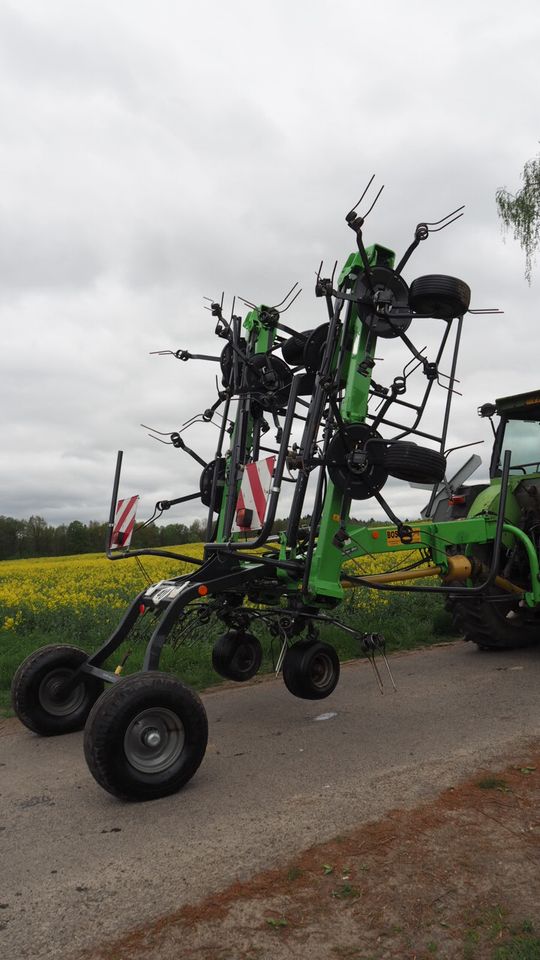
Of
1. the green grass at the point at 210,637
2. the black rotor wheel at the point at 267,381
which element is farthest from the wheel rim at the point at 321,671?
the black rotor wheel at the point at 267,381

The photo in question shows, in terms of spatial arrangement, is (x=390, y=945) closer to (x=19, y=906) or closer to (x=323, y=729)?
(x=19, y=906)

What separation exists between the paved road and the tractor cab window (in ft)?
7.54

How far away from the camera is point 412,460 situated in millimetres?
4758

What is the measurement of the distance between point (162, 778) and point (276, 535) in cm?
213

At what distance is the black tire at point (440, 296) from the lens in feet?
16.5

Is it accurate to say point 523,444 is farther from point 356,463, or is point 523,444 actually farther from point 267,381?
point 356,463

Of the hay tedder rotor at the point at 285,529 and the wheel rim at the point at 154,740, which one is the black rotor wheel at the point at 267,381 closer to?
the hay tedder rotor at the point at 285,529

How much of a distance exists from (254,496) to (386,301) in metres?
1.74

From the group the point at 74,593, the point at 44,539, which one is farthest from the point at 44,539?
the point at 74,593

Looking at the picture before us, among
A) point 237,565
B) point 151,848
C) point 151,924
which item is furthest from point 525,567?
point 151,924

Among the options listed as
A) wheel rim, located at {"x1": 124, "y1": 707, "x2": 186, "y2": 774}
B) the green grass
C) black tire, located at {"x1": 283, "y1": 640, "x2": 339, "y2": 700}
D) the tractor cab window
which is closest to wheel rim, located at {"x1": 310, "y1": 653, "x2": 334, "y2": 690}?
black tire, located at {"x1": 283, "y1": 640, "x2": 339, "y2": 700}

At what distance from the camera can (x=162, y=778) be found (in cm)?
381

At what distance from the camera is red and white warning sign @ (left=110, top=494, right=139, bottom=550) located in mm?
5363

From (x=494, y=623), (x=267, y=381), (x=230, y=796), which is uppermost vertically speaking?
(x=267, y=381)
